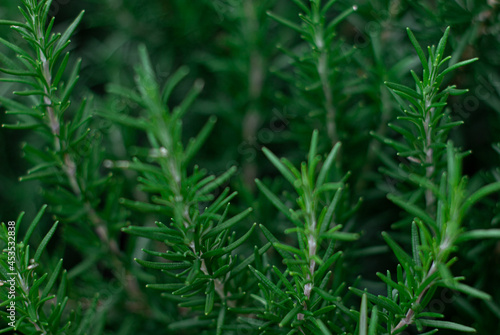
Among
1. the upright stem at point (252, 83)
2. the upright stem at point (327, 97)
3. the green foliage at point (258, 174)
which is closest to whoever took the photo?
the green foliage at point (258, 174)

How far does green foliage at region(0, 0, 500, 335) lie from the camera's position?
0.47 meters

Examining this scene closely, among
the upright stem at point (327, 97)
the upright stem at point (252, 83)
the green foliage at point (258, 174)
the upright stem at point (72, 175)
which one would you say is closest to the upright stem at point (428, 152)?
the green foliage at point (258, 174)

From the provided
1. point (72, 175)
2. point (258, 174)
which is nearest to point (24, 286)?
point (72, 175)

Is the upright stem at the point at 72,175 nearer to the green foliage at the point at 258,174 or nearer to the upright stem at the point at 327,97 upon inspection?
the green foliage at the point at 258,174

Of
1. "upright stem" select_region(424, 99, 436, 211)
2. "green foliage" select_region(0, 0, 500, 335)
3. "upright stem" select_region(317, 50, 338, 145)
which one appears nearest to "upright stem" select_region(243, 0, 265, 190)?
"green foliage" select_region(0, 0, 500, 335)

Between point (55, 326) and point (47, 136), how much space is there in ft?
0.88

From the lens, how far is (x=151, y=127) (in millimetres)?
466

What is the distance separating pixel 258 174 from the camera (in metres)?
0.87

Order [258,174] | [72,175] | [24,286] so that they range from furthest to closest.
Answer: [258,174]
[72,175]
[24,286]

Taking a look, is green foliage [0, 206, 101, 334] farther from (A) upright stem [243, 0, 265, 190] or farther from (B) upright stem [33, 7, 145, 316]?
(A) upright stem [243, 0, 265, 190]

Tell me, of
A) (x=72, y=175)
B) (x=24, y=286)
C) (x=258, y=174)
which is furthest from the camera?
(x=258, y=174)

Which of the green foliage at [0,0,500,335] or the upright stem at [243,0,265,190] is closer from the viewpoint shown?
the green foliage at [0,0,500,335]

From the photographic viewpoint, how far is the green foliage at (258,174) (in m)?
0.47

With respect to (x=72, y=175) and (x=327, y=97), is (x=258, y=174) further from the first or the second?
(x=72, y=175)
